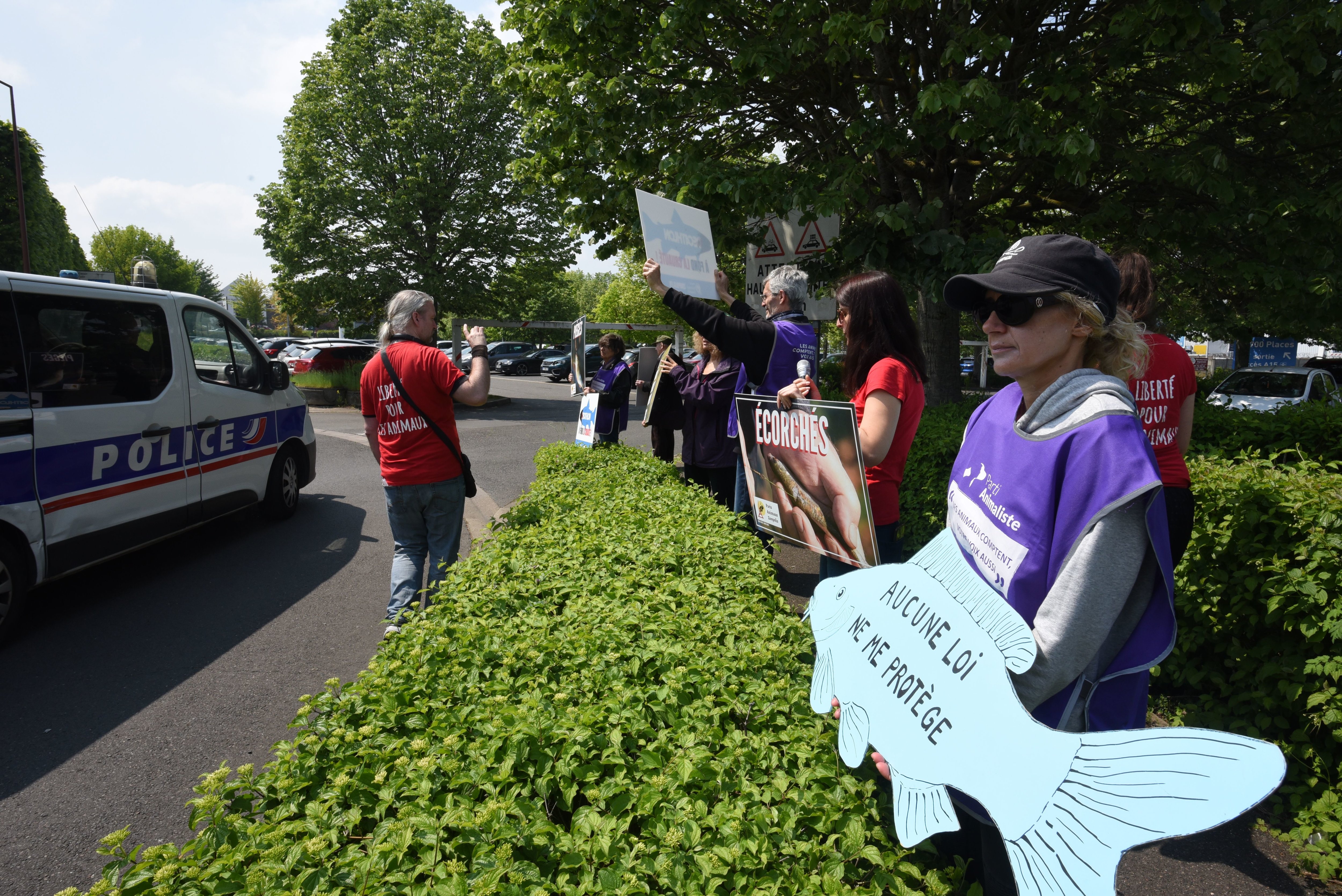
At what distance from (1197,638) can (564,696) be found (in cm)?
304

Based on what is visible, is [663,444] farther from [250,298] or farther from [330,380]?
[250,298]

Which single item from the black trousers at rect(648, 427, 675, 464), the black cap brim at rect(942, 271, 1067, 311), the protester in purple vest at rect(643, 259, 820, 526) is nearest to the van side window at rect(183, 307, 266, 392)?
the black trousers at rect(648, 427, 675, 464)

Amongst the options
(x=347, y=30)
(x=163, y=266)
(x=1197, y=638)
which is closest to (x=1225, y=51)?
(x=1197, y=638)

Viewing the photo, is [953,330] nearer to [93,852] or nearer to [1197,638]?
[1197,638]

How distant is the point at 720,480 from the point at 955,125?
3.60 metres

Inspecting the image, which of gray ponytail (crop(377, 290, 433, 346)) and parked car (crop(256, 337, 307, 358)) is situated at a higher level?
parked car (crop(256, 337, 307, 358))

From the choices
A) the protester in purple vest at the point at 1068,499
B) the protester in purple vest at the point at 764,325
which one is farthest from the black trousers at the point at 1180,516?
the protester in purple vest at the point at 1068,499

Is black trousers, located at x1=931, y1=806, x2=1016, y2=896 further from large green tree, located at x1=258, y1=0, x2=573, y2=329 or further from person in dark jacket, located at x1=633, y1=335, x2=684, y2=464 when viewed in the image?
large green tree, located at x1=258, y1=0, x2=573, y2=329

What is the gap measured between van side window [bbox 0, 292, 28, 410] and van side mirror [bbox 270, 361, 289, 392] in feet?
8.86

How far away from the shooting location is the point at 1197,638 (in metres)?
3.48

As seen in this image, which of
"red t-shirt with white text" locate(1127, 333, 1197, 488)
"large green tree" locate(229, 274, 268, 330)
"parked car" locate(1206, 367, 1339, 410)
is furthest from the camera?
"large green tree" locate(229, 274, 268, 330)

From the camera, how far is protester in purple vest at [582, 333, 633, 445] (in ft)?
25.5

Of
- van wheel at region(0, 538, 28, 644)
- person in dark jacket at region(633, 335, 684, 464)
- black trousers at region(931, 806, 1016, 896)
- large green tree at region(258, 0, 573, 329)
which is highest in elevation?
large green tree at region(258, 0, 573, 329)

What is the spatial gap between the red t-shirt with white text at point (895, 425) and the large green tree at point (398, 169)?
21868 mm
